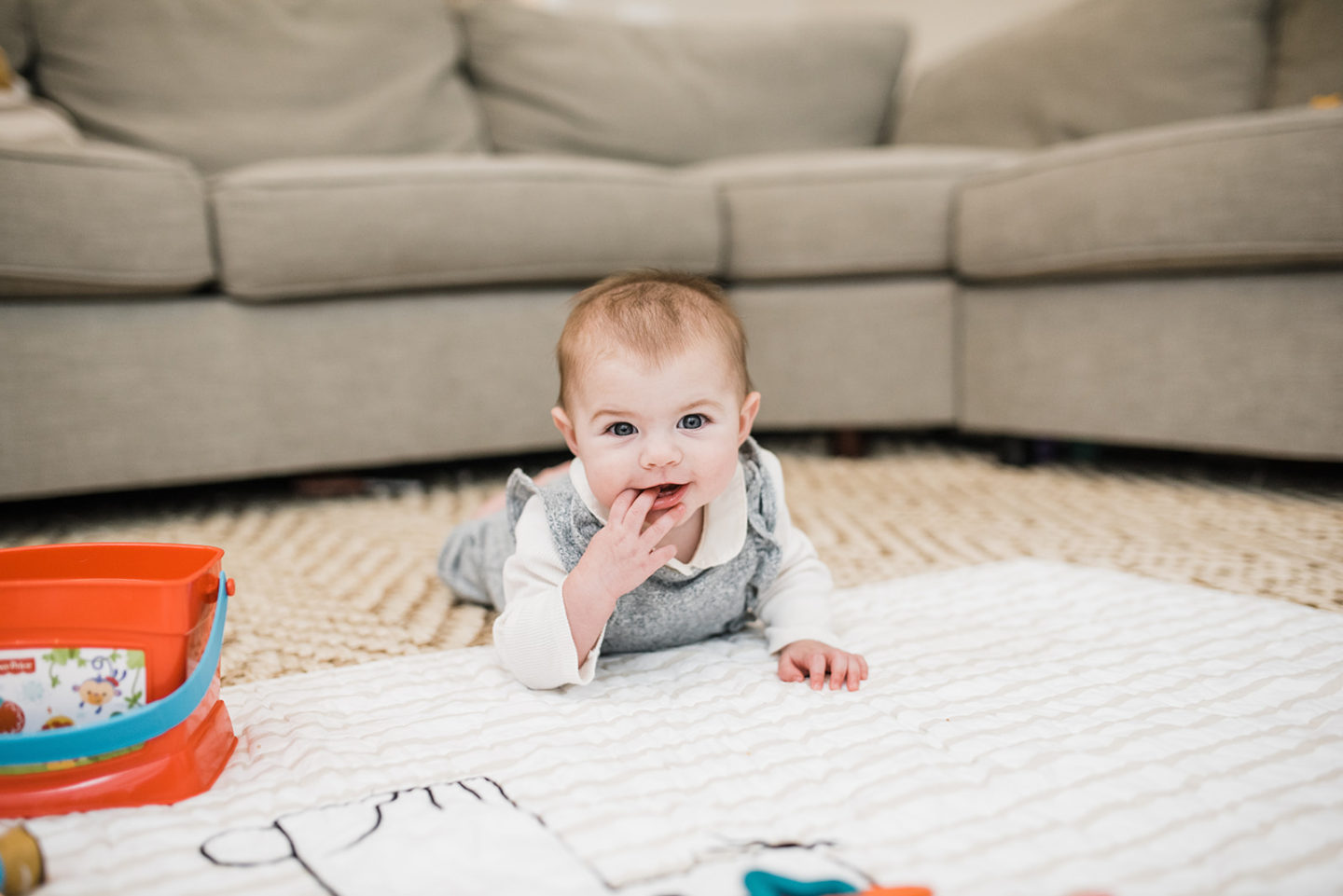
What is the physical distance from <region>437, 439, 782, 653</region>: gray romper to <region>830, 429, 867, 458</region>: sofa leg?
886mm

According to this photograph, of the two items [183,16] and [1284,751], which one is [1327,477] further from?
[183,16]

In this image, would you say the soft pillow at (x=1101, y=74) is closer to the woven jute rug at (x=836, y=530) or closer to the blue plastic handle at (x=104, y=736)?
the woven jute rug at (x=836, y=530)

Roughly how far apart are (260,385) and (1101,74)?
5.35 feet

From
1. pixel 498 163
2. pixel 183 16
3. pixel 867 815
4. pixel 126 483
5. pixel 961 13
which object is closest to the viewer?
pixel 867 815

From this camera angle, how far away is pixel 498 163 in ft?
4.39

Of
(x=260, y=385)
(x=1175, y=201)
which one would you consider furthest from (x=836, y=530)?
(x=260, y=385)

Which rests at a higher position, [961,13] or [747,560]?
[961,13]

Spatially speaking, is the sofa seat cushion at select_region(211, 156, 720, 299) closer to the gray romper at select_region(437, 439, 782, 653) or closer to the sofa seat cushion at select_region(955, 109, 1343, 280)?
the sofa seat cushion at select_region(955, 109, 1343, 280)

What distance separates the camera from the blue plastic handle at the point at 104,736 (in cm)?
47

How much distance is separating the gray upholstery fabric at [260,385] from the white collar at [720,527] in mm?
734

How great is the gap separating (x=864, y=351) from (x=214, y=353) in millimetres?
1046

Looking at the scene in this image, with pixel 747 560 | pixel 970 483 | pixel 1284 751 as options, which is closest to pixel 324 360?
pixel 747 560

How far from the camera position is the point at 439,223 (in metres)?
1.28

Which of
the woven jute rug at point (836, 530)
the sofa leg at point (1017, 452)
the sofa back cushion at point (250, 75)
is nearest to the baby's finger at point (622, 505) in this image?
the woven jute rug at point (836, 530)
